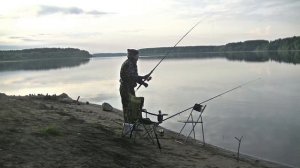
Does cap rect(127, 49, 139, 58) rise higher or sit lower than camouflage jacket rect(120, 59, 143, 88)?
higher

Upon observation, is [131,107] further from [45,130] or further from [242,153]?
[242,153]

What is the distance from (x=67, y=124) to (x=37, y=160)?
4.15 meters

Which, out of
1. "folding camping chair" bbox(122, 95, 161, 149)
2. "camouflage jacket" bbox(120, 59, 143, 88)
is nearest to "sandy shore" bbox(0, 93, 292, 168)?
"folding camping chair" bbox(122, 95, 161, 149)

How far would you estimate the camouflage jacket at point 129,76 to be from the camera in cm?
1122

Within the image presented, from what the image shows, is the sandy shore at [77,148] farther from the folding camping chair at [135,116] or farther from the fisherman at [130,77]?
the fisherman at [130,77]

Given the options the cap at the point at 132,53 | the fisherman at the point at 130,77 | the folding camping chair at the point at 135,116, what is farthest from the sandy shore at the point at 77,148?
the cap at the point at 132,53

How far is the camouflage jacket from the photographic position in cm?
1122

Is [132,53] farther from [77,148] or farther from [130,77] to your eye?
[77,148]

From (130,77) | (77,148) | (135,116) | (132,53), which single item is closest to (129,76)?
(130,77)

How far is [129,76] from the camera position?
11242 millimetres

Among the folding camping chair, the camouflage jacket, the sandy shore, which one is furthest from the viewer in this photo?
the camouflage jacket

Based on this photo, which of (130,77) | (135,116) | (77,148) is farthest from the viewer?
(130,77)

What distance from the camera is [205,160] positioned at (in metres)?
11.0

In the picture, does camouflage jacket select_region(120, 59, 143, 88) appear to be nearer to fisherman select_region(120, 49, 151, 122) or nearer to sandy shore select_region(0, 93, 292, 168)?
fisherman select_region(120, 49, 151, 122)
